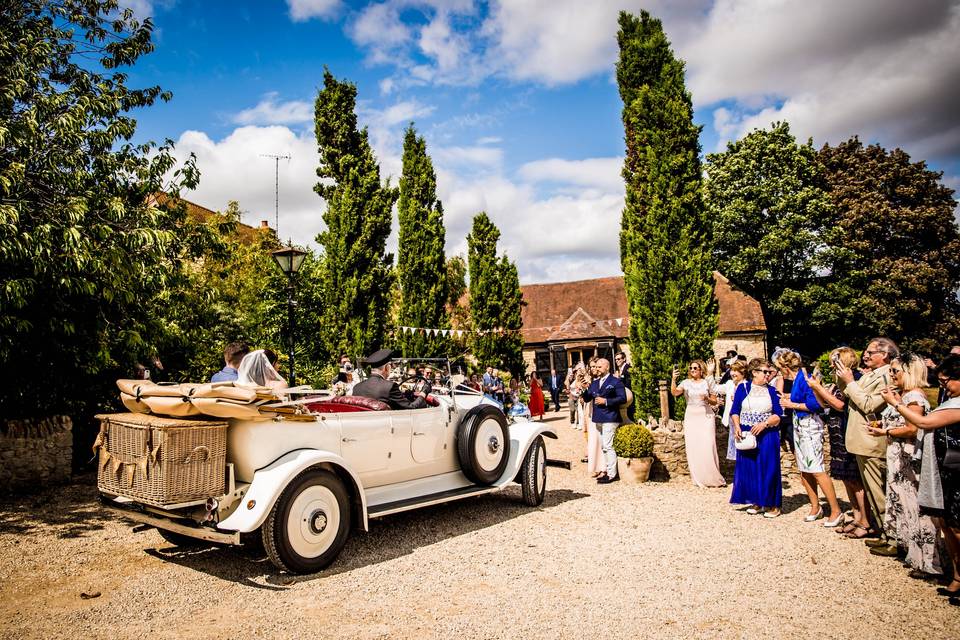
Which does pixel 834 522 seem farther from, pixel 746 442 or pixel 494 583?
pixel 494 583

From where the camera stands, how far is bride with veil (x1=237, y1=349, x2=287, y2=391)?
594 cm

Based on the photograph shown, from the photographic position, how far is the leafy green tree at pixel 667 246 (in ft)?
39.2

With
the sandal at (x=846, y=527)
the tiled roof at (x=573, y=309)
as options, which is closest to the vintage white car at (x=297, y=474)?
the sandal at (x=846, y=527)

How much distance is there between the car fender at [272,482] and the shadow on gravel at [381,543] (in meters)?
0.65

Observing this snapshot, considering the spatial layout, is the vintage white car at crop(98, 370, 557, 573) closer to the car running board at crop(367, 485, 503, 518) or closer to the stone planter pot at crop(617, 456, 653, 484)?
the car running board at crop(367, 485, 503, 518)

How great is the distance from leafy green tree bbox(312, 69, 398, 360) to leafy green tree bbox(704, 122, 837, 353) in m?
17.7

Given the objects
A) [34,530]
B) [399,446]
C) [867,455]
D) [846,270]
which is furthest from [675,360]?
[846,270]

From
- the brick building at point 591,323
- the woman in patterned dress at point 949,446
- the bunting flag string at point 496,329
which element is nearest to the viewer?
the woman in patterned dress at point 949,446

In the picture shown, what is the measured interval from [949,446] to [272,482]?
16.0 feet

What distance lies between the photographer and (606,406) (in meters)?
8.66

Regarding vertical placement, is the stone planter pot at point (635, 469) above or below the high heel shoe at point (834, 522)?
above

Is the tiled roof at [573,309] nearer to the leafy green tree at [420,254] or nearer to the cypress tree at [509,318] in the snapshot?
the cypress tree at [509,318]

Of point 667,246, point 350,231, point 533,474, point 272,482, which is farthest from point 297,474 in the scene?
point 350,231

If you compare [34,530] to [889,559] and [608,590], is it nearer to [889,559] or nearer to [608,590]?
[608,590]
